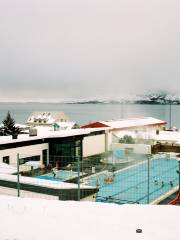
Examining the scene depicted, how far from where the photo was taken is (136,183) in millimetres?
24672

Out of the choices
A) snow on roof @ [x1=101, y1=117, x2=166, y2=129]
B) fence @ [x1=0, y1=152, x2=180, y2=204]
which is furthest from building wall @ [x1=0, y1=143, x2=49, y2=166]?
snow on roof @ [x1=101, y1=117, x2=166, y2=129]

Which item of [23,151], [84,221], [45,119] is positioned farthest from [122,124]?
[84,221]

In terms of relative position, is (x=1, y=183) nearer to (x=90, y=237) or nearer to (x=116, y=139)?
(x=90, y=237)

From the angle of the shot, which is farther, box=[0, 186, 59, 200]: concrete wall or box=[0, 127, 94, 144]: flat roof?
box=[0, 127, 94, 144]: flat roof

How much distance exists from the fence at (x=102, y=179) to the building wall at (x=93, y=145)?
0.89 meters

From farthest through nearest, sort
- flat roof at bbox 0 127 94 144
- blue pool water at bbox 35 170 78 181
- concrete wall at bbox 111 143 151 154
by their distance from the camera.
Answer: concrete wall at bbox 111 143 151 154 → flat roof at bbox 0 127 94 144 → blue pool water at bbox 35 170 78 181

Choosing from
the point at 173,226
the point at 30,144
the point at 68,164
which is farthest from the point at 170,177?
the point at 173,226

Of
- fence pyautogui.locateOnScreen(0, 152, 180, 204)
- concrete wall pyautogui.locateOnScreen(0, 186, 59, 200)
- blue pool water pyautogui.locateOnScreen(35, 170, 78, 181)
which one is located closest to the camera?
concrete wall pyautogui.locateOnScreen(0, 186, 59, 200)

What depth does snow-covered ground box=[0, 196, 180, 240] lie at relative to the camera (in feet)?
21.0

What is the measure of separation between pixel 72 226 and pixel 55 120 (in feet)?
245

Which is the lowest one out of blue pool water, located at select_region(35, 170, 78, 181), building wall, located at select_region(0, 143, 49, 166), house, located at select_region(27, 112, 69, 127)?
blue pool water, located at select_region(35, 170, 78, 181)

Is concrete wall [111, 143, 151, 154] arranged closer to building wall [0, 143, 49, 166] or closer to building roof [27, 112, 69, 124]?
building wall [0, 143, 49, 166]

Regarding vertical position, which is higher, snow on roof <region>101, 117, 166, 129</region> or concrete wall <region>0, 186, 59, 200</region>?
snow on roof <region>101, 117, 166, 129</region>

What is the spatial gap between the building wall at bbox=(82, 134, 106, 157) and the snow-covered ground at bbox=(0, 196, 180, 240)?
24.8 m
